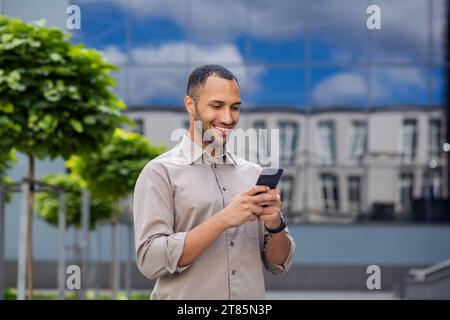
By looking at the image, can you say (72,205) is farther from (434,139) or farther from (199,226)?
(199,226)

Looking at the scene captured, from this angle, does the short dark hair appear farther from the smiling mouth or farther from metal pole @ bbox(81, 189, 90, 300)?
metal pole @ bbox(81, 189, 90, 300)

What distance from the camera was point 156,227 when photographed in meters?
2.34

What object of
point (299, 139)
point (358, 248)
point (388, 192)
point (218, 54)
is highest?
point (218, 54)

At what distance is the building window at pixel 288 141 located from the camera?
21.4 meters

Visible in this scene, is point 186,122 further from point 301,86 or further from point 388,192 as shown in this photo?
point 388,192

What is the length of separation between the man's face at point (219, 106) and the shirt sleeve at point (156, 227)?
0.61 ft

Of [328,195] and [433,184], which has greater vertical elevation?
[433,184]

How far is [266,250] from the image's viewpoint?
8.00 ft

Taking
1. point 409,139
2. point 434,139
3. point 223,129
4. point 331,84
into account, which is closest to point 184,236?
point 223,129

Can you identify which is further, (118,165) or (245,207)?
(118,165)

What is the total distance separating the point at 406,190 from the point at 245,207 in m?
19.8
